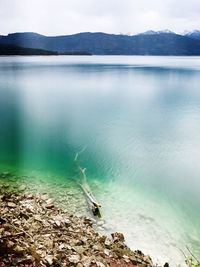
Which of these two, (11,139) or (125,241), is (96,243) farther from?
(11,139)

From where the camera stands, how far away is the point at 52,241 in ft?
34.1

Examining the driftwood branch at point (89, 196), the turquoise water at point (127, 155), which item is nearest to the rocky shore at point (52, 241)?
the driftwood branch at point (89, 196)

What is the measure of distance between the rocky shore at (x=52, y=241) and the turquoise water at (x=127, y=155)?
4.24ft

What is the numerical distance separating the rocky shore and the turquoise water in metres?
1.29

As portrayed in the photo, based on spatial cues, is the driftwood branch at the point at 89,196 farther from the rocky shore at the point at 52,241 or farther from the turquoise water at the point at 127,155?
the rocky shore at the point at 52,241

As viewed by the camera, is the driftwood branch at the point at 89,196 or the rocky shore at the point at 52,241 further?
the driftwood branch at the point at 89,196

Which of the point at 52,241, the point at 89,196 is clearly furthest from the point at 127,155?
the point at 52,241

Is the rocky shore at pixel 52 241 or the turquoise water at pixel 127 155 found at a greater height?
the rocky shore at pixel 52 241

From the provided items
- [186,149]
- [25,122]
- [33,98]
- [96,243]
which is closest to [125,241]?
[96,243]

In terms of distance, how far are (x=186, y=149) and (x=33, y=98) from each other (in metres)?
30.2

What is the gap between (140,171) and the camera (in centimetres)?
2023

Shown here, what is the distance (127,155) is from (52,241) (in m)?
13.3

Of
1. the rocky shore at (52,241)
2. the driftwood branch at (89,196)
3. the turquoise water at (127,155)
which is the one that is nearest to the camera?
the rocky shore at (52,241)

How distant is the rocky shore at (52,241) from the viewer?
8.97 metres
